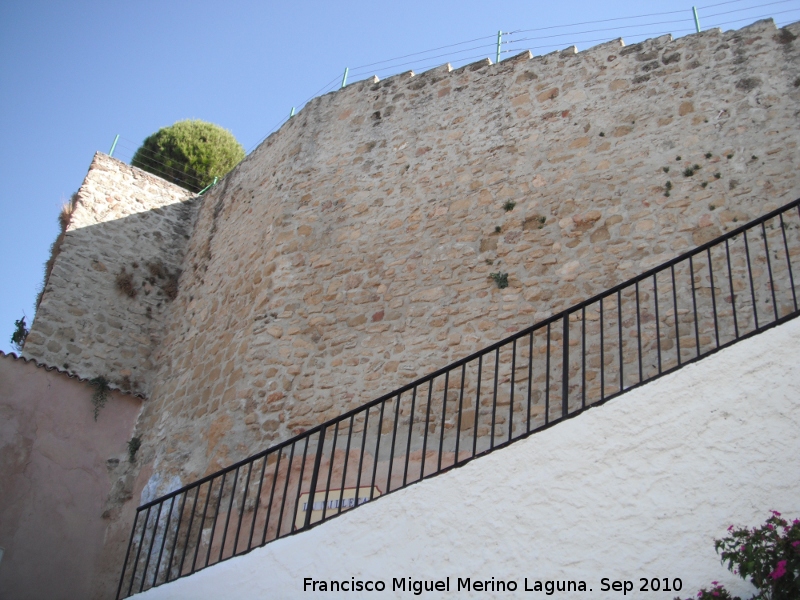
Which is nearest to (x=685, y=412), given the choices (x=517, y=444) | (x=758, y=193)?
(x=517, y=444)

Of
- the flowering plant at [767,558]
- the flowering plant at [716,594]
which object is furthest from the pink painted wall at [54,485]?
the flowering plant at [767,558]

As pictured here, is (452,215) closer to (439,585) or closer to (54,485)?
(439,585)

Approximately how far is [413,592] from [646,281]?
14.3 ft

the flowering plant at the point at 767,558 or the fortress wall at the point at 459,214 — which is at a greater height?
the fortress wall at the point at 459,214

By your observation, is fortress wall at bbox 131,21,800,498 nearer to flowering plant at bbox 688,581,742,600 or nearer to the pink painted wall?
the pink painted wall

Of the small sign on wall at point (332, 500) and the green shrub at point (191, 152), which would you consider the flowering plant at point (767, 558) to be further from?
the green shrub at point (191, 152)

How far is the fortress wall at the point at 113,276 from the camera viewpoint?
1106cm

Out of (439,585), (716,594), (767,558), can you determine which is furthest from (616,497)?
(439,585)

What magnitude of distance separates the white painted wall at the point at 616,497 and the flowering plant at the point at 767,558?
15 centimetres

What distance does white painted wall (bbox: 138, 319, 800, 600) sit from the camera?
180 inches

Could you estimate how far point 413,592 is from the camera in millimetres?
4891

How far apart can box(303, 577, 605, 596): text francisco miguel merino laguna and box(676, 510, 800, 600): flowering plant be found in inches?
31.2

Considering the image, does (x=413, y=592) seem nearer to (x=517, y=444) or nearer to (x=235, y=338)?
(x=517, y=444)

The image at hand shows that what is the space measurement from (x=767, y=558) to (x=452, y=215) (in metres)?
6.05
